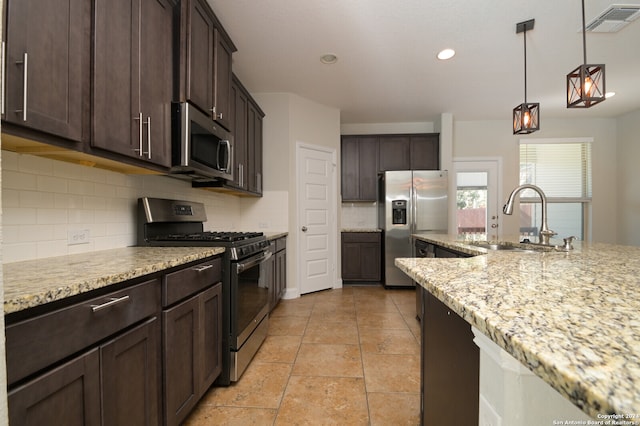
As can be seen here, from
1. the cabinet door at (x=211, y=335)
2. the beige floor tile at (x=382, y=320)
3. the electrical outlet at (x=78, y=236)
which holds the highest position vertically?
the electrical outlet at (x=78, y=236)

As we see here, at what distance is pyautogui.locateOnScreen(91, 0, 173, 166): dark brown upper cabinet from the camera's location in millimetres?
1248

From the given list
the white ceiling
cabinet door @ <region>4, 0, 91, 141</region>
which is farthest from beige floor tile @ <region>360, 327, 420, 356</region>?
the white ceiling

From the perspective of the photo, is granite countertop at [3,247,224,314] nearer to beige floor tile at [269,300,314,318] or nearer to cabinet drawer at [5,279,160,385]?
cabinet drawer at [5,279,160,385]

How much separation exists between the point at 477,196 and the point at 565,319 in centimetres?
509

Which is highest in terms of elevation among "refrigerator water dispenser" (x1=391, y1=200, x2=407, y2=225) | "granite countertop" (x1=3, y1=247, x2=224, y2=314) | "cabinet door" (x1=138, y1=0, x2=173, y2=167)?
"cabinet door" (x1=138, y1=0, x2=173, y2=167)

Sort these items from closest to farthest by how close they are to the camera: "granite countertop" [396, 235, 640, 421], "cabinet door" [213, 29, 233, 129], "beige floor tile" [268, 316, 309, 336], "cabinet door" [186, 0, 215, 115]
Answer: "granite countertop" [396, 235, 640, 421]
"cabinet door" [186, 0, 215, 115]
"cabinet door" [213, 29, 233, 129]
"beige floor tile" [268, 316, 309, 336]

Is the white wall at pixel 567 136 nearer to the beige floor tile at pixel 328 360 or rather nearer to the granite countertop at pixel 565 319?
the beige floor tile at pixel 328 360

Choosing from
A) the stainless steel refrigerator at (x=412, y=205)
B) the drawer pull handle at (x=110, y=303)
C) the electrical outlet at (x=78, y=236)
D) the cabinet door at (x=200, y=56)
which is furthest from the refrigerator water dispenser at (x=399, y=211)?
the drawer pull handle at (x=110, y=303)

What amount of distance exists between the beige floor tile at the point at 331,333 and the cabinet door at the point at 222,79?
1920 mm

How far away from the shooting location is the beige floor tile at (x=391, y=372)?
1824 mm

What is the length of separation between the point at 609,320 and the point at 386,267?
156 inches

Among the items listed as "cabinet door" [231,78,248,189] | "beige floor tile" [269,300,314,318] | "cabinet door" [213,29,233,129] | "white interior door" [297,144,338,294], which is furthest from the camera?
"white interior door" [297,144,338,294]

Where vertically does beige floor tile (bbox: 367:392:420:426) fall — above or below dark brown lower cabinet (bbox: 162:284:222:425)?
below

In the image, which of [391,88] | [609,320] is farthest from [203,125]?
[391,88]
